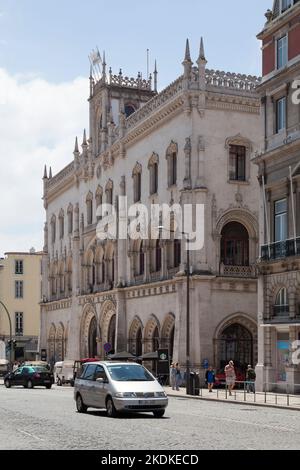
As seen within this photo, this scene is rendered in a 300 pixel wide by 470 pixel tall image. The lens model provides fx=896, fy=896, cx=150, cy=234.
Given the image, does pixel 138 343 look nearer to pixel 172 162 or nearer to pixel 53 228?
pixel 172 162

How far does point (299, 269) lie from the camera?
3869 cm

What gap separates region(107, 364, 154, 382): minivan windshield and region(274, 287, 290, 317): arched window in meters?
15.6

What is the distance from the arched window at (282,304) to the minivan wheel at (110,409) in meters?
16.9

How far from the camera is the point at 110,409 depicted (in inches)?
968

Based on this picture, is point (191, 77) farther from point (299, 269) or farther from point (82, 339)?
point (82, 339)

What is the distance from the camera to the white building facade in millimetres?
49750

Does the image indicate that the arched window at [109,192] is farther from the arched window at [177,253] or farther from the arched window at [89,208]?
the arched window at [177,253]

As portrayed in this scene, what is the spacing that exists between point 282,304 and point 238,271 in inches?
396

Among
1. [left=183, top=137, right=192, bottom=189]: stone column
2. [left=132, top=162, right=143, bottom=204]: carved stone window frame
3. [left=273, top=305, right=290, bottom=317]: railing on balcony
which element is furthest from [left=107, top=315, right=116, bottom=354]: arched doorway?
[left=273, top=305, right=290, bottom=317]: railing on balcony

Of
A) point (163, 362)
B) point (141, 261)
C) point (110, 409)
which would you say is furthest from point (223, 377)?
point (110, 409)

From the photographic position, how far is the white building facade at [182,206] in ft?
163

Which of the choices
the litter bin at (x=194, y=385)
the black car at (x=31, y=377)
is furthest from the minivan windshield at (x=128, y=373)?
the black car at (x=31, y=377)

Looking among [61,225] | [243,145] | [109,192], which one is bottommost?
[61,225]

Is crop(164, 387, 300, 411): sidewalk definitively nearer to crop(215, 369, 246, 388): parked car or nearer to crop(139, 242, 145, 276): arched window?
crop(215, 369, 246, 388): parked car
